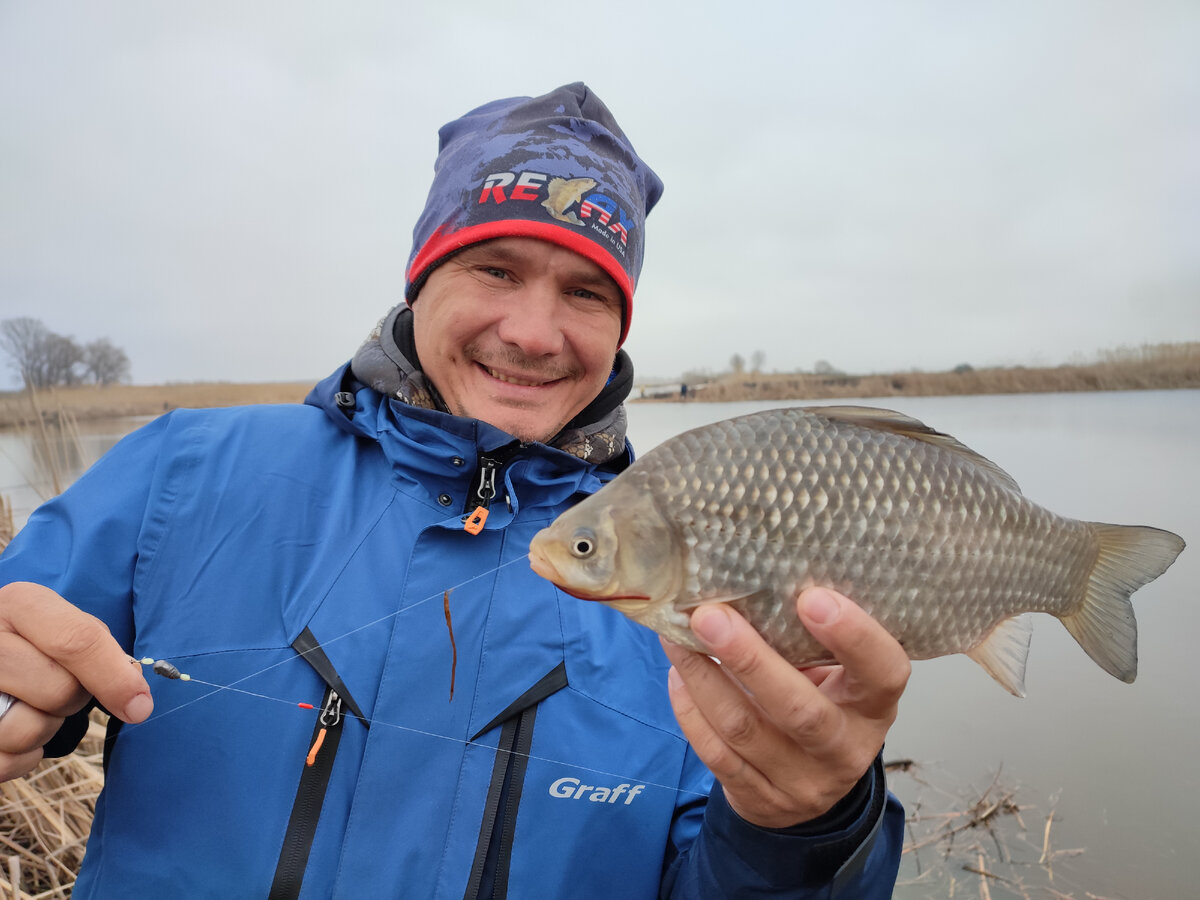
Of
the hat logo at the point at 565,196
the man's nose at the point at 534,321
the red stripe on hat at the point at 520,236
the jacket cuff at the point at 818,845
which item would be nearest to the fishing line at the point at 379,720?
the jacket cuff at the point at 818,845

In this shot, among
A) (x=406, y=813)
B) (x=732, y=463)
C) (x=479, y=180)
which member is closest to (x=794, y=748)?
(x=732, y=463)

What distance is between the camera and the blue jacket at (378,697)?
1.45 m

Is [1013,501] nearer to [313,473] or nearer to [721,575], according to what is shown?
[721,575]

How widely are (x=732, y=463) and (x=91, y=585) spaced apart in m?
1.51

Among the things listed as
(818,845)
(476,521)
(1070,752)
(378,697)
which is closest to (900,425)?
(818,845)

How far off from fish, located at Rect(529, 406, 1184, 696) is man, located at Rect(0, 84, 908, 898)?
10cm

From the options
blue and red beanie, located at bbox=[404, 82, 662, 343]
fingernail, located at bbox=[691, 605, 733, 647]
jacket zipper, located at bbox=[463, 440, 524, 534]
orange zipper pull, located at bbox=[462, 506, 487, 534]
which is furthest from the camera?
blue and red beanie, located at bbox=[404, 82, 662, 343]

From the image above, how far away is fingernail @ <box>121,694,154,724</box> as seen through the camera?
1.18m

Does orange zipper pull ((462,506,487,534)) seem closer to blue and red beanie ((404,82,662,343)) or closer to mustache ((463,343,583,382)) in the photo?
mustache ((463,343,583,382))

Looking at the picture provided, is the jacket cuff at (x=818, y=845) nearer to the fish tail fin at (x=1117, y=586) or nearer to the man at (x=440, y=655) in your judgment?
the man at (x=440, y=655)

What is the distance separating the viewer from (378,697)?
1568 mm

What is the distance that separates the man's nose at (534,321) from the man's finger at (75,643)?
3.88 ft

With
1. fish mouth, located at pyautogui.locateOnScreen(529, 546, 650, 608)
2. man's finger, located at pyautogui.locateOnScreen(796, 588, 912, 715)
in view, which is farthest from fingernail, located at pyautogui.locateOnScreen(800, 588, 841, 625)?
fish mouth, located at pyautogui.locateOnScreen(529, 546, 650, 608)

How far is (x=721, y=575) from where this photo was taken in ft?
3.80
